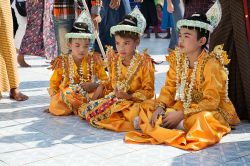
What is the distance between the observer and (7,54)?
508 centimetres

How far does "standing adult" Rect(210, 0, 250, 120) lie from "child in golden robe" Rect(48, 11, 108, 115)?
3.88 ft

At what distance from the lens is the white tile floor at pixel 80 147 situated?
3336 mm

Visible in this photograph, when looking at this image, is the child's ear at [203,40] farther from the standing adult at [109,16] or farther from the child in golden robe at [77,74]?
the standing adult at [109,16]

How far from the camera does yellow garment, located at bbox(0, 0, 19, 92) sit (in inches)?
197

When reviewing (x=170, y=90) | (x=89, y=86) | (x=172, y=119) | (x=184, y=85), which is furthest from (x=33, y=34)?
(x=172, y=119)

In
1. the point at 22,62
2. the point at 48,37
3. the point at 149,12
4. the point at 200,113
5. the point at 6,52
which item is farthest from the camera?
the point at 149,12

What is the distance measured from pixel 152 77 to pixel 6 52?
1.69 m

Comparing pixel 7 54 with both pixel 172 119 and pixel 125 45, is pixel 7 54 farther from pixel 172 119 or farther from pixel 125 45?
pixel 172 119

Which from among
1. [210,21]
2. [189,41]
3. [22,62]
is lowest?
[22,62]

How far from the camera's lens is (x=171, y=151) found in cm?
355

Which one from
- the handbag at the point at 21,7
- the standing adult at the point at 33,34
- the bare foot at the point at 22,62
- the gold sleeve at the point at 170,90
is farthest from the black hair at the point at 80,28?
the handbag at the point at 21,7

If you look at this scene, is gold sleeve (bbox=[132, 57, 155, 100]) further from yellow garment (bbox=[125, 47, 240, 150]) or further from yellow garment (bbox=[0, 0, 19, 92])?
yellow garment (bbox=[0, 0, 19, 92])

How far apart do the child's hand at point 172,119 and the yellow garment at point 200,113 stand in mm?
44

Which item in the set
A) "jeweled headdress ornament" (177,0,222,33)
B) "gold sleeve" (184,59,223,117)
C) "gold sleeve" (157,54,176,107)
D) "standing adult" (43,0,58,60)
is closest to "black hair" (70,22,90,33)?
"gold sleeve" (157,54,176,107)
